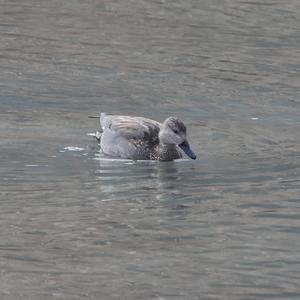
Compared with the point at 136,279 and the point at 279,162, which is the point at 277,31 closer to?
the point at 279,162

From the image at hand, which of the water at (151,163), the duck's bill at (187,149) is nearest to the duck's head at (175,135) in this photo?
the duck's bill at (187,149)

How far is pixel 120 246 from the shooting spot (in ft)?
33.7

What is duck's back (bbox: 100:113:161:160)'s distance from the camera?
14430 millimetres

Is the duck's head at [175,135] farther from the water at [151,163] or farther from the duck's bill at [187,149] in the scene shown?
the water at [151,163]

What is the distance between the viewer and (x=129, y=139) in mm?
14523

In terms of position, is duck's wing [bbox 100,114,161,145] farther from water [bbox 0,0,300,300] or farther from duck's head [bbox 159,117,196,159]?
water [bbox 0,0,300,300]

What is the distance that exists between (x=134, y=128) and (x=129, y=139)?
6.9 inches

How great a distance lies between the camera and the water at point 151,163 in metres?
9.62

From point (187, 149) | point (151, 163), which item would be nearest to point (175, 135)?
point (187, 149)

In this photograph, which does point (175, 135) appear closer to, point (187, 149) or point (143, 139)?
point (187, 149)

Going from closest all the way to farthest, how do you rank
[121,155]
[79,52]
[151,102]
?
[121,155] → [151,102] → [79,52]

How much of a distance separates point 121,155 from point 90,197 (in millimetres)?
2304

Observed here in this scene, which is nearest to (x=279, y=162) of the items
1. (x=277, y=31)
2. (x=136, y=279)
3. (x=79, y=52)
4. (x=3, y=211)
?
(x=3, y=211)

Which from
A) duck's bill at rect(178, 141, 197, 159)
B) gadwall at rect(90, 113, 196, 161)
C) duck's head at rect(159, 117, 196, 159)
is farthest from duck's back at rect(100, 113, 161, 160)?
duck's bill at rect(178, 141, 197, 159)
